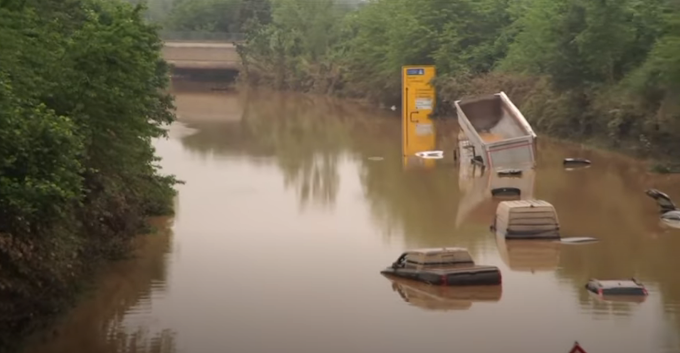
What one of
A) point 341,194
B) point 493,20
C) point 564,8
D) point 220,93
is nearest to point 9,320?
point 341,194

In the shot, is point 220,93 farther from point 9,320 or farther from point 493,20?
point 9,320

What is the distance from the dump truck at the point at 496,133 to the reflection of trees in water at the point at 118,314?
13.9 metres

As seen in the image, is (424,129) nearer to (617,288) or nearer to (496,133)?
(496,133)

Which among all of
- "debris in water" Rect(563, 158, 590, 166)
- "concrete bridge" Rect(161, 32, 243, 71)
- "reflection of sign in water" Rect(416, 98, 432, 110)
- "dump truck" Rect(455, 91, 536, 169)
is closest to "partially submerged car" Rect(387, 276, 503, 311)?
"dump truck" Rect(455, 91, 536, 169)

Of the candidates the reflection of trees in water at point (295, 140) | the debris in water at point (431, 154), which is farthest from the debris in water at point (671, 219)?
the debris in water at point (431, 154)

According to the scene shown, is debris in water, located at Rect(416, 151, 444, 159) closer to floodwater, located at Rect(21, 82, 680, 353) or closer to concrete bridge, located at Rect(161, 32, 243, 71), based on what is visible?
floodwater, located at Rect(21, 82, 680, 353)

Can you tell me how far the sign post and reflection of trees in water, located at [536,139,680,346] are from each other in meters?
7.46

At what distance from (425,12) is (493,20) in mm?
3755

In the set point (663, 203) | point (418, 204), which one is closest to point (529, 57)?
point (418, 204)

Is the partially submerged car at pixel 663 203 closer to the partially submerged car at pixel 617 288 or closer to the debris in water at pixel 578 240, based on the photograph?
the debris in water at pixel 578 240

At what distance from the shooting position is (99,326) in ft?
55.8

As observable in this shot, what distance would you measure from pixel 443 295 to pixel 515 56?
32199 mm

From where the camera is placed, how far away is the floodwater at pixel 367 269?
16625mm

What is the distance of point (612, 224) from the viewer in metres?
25.4
